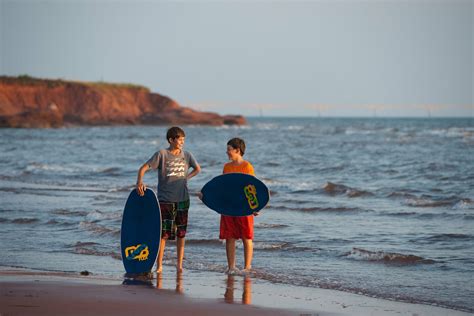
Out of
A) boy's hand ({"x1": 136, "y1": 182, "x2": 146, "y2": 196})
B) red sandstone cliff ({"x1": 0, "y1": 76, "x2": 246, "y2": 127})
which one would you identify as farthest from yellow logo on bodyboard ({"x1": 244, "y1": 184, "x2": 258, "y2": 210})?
red sandstone cliff ({"x1": 0, "y1": 76, "x2": 246, "y2": 127})

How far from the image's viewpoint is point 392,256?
915 cm

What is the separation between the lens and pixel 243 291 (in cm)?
715

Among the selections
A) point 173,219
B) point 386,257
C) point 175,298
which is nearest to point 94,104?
point 386,257

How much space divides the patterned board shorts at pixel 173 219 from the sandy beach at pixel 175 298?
0.48 m

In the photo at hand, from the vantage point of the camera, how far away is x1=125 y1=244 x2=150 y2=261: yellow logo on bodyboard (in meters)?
8.01

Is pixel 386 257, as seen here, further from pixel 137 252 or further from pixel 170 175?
pixel 137 252

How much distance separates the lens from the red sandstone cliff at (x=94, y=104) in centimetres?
8862

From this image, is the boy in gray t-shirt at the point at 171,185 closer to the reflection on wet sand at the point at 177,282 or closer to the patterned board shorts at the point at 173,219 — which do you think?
the patterned board shorts at the point at 173,219

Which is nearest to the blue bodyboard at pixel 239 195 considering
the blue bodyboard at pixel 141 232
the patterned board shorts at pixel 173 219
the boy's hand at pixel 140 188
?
the patterned board shorts at pixel 173 219

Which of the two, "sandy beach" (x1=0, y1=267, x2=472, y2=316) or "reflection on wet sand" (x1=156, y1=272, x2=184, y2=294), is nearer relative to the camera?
"sandy beach" (x1=0, y1=267, x2=472, y2=316)

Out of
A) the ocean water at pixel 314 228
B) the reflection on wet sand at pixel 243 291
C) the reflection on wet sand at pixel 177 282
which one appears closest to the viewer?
the reflection on wet sand at pixel 243 291

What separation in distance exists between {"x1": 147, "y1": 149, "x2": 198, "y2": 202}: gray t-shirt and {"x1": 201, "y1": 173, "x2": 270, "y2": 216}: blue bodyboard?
402 mm

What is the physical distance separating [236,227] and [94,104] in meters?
89.7

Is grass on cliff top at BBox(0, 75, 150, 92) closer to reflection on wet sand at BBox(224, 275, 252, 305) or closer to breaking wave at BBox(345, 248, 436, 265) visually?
breaking wave at BBox(345, 248, 436, 265)
